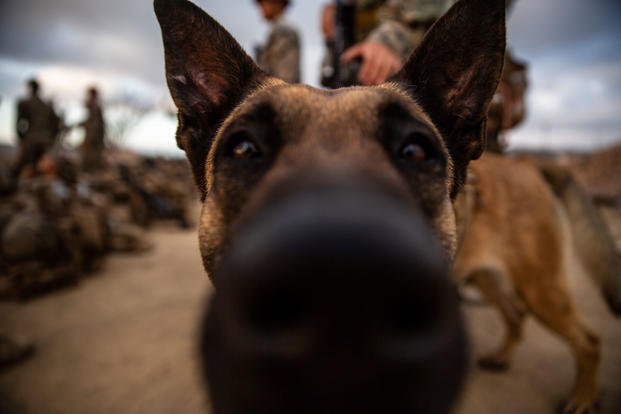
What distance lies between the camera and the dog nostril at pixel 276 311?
0.62m

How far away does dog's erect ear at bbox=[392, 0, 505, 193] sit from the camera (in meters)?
1.65

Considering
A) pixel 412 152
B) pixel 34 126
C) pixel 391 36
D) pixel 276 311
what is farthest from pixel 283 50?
pixel 34 126

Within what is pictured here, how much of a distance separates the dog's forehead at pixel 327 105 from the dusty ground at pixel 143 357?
7.06 ft

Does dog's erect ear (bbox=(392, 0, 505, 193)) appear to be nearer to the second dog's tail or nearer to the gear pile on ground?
the second dog's tail

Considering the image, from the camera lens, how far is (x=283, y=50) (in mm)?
5492

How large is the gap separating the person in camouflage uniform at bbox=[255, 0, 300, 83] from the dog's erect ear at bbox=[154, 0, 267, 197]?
3.76 meters

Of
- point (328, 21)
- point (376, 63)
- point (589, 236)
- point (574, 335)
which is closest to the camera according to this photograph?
point (376, 63)

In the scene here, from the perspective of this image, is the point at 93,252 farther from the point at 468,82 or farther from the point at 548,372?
the point at 548,372

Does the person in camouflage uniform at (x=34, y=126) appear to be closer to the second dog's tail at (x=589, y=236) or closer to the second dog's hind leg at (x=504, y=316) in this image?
the second dog's hind leg at (x=504, y=316)

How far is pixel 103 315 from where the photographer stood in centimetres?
438

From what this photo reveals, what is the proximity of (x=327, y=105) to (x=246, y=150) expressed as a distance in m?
0.39

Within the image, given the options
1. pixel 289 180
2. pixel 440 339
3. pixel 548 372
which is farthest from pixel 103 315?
pixel 548 372

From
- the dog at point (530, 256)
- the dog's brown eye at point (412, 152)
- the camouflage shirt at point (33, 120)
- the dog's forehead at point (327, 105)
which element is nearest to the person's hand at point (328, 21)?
the dog at point (530, 256)

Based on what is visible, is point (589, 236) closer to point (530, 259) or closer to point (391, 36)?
point (530, 259)
